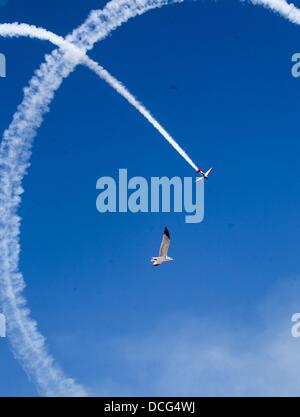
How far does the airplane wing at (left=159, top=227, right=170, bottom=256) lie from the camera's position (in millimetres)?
68675

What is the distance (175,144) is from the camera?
233 ft

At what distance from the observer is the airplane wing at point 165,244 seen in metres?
68.7

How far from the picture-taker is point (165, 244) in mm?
69375
